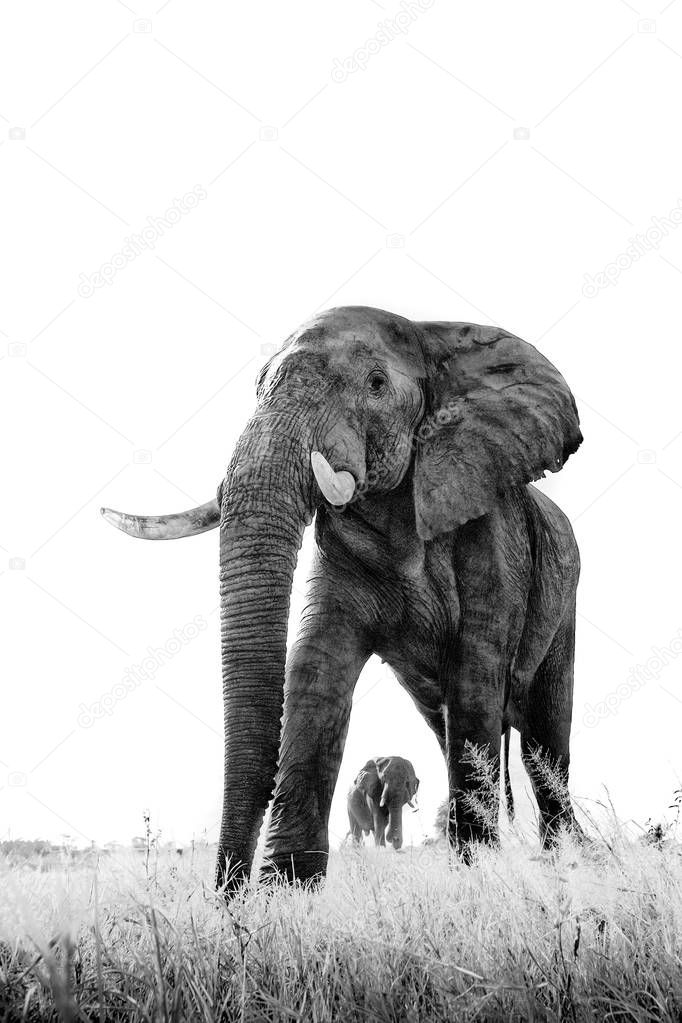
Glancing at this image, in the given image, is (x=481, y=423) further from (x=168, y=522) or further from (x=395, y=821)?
(x=395, y=821)

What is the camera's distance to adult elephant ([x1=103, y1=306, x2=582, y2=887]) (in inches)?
235

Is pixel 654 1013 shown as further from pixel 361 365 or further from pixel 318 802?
pixel 361 365

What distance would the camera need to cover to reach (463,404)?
24.2ft

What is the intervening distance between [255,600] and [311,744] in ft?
Result: 3.97

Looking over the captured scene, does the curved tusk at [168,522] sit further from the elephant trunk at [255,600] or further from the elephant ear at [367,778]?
the elephant ear at [367,778]

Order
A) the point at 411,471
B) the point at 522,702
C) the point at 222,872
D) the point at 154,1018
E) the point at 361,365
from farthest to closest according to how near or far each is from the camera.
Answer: the point at 522,702 → the point at 411,471 → the point at 361,365 → the point at 222,872 → the point at 154,1018

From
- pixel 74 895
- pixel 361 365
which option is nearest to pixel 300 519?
pixel 361 365

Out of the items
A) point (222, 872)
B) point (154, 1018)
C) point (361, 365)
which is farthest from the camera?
point (361, 365)

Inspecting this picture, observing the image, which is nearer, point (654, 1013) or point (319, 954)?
point (654, 1013)

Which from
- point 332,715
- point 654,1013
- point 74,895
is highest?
point 332,715

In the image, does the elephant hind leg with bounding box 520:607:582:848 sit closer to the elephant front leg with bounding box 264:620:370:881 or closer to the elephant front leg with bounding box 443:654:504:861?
the elephant front leg with bounding box 443:654:504:861

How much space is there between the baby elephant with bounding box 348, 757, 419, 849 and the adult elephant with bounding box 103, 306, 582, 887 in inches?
286

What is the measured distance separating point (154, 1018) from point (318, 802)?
3648 millimetres

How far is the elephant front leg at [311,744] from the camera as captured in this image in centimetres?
632
